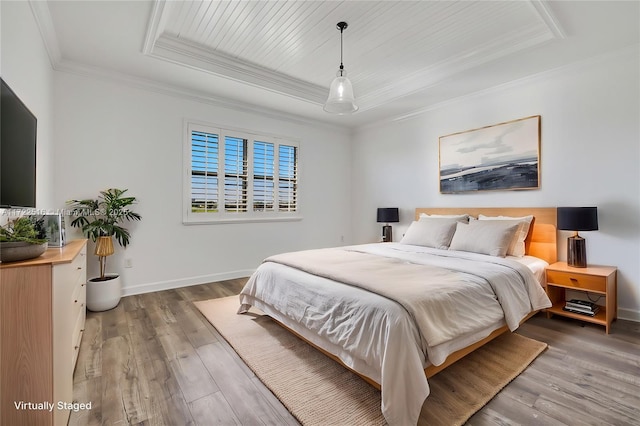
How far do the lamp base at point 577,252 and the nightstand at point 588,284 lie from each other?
0.20 feet

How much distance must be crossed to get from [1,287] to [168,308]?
2.07 metres

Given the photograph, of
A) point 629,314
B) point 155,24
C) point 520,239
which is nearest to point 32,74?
point 155,24

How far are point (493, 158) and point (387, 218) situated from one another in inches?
67.5

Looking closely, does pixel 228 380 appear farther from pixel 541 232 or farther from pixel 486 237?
pixel 541 232

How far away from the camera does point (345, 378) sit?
1899 mm

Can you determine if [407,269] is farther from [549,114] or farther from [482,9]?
[549,114]

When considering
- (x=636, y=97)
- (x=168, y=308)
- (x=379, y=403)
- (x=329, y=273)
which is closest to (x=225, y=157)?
(x=168, y=308)

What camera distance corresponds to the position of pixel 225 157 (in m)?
4.29

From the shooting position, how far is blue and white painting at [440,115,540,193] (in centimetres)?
342

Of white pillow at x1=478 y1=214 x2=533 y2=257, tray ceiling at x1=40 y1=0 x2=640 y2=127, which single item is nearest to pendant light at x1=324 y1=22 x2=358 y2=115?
tray ceiling at x1=40 y1=0 x2=640 y2=127

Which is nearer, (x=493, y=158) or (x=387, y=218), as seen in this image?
(x=493, y=158)

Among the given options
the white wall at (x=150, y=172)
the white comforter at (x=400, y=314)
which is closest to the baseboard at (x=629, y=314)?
the white comforter at (x=400, y=314)

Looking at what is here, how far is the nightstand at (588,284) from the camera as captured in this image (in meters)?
2.55

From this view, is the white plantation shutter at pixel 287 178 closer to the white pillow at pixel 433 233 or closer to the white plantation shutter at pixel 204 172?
the white plantation shutter at pixel 204 172
